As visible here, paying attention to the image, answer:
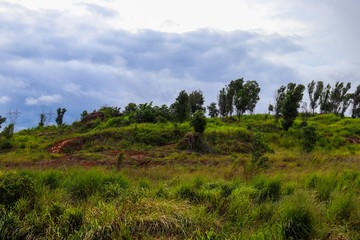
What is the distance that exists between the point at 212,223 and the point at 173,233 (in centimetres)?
79

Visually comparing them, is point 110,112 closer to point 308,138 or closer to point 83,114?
point 83,114

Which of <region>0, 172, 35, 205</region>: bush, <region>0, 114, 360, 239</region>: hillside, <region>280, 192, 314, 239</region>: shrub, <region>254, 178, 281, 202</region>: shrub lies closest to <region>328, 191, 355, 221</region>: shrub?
<region>0, 114, 360, 239</region>: hillside

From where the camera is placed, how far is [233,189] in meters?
9.29

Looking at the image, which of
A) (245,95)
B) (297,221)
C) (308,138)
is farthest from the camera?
(245,95)

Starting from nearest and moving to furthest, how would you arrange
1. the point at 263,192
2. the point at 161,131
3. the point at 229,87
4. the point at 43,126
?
the point at 263,192
the point at 161,131
the point at 43,126
the point at 229,87

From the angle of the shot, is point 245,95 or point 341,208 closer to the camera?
point 341,208

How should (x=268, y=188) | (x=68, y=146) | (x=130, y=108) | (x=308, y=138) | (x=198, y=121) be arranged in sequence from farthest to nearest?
1. (x=130, y=108)
2. (x=198, y=121)
3. (x=68, y=146)
4. (x=308, y=138)
5. (x=268, y=188)

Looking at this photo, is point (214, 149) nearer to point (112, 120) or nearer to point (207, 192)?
point (112, 120)

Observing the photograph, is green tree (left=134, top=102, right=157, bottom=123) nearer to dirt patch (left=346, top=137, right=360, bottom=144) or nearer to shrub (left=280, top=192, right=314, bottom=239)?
dirt patch (left=346, top=137, right=360, bottom=144)

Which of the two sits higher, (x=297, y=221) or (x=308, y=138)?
(x=308, y=138)

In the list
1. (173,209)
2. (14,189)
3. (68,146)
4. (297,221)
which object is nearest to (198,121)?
(68,146)

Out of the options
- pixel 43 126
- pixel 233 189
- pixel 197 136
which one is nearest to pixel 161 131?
pixel 197 136

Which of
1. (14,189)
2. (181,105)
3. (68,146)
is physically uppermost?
(181,105)

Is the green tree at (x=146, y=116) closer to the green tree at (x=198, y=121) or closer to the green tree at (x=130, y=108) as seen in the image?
the green tree at (x=130, y=108)
